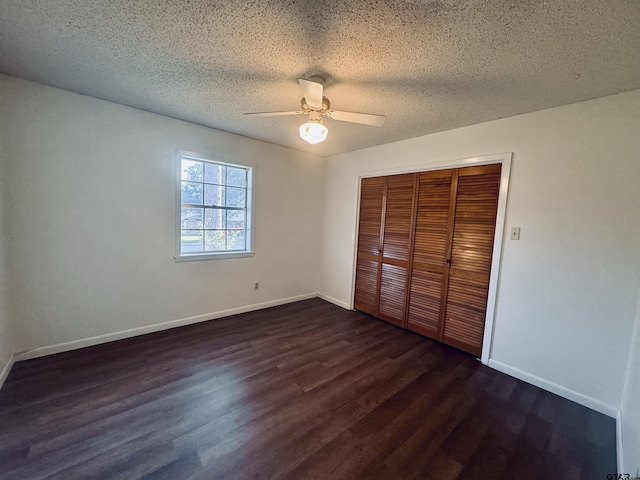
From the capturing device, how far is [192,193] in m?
3.21

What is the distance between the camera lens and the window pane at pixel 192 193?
3.14 metres

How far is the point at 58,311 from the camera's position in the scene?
244cm

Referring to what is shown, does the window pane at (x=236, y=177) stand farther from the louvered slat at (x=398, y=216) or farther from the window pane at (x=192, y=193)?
the louvered slat at (x=398, y=216)

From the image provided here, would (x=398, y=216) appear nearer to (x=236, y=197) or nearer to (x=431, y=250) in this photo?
(x=431, y=250)

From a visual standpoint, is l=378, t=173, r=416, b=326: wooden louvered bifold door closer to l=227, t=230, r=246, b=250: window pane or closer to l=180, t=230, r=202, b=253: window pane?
l=227, t=230, r=246, b=250: window pane

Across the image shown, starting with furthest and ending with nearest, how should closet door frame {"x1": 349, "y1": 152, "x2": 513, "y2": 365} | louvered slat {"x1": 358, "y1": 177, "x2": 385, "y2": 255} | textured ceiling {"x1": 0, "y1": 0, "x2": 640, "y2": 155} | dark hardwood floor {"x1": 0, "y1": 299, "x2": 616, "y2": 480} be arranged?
1. louvered slat {"x1": 358, "y1": 177, "x2": 385, "y2": 255}
2. closet door frame {"x1": 349, "y1": 152, "x2": 513, "y2": 365}
3. dark hardwood floor {"x1": 0, "y1": 299, "x2": 616, "y2": 480}
4. textured ceiling {"x1": 0, "y1": 0, "x2": 640, "y2": 155}

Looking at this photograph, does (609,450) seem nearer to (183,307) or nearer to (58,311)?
(183,307)

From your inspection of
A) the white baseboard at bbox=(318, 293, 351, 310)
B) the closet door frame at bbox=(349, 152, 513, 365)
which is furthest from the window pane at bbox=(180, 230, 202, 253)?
the closet door frame at bbox=(349, 152, 513, 365)

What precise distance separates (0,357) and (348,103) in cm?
356

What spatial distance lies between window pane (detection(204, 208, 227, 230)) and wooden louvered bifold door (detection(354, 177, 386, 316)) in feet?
6.57

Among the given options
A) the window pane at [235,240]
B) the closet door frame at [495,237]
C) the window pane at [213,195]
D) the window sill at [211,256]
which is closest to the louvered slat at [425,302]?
the closet door frame at [495,237]

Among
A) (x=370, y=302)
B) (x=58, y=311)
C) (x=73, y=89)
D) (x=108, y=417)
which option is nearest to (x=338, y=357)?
(x=370, y=302)

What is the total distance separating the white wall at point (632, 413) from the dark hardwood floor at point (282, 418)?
0.17m

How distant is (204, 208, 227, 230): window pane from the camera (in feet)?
11.1
